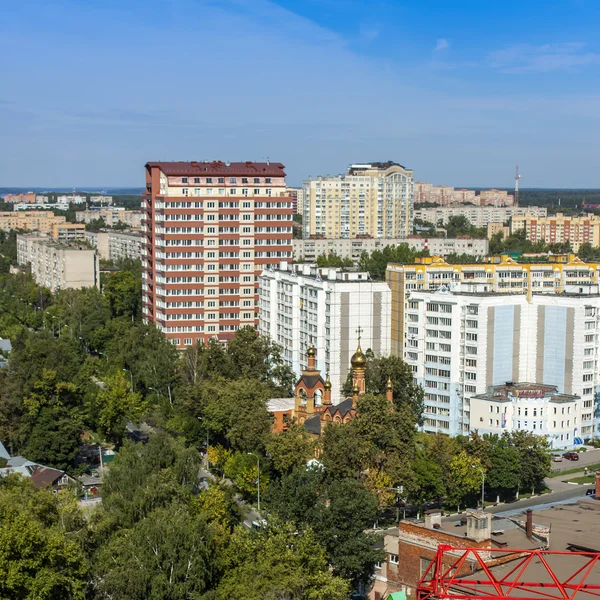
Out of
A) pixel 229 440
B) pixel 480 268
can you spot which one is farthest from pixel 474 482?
pixel 480 268

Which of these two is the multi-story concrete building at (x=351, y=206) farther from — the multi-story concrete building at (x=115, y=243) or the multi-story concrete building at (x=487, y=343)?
the multi-story concrete building at (x=487, y=343)

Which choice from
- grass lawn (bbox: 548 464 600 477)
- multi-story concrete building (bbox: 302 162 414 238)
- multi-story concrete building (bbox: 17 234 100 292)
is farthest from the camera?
multi-story concrete building (bbox: 302 162 414 238)

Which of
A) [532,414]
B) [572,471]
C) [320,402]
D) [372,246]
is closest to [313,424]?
[320,402]

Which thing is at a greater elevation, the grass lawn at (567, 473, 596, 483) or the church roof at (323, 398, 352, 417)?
the church roof at (323, 398, 352, 417)

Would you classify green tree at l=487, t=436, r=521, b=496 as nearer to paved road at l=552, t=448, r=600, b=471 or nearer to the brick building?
paved road at l=552, t=448, r=600, b=471

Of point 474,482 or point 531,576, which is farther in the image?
point 474,482

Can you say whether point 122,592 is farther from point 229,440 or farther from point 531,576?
point 229,440

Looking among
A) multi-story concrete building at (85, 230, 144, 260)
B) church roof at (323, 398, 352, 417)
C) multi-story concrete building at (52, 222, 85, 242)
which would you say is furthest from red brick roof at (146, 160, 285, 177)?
multi-story concrete building at (52, 222, 85, 242)

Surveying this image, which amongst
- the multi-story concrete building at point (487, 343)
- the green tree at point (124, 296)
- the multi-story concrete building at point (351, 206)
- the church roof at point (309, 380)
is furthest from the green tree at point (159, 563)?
the multi-story concrete building at point (351, 206)
